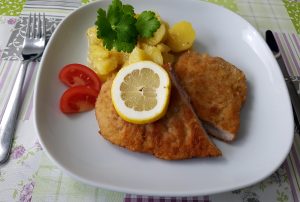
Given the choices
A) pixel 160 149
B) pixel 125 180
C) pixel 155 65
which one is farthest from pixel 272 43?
pixel 125 180

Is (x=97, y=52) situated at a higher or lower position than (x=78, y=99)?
higher

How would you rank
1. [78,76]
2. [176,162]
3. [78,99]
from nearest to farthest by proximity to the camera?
[176,162] < [78,99] < [78,76]

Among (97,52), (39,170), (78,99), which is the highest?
(97,52)

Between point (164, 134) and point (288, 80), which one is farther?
point (288, 80)

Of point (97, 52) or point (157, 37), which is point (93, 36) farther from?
point (157, 37)

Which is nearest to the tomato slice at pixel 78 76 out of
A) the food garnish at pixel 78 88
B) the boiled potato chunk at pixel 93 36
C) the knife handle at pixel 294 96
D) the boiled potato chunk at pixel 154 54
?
the food garnish at pixel 78 88

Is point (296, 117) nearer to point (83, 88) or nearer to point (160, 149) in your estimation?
point (160, 149)

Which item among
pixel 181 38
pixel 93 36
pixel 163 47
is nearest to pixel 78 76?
pixel 93 36
